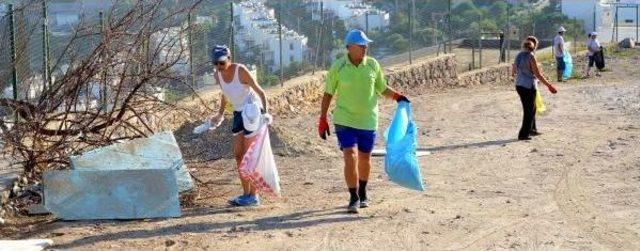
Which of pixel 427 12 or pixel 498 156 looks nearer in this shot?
pixel 498 156

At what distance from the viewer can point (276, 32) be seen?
18547 millimetres

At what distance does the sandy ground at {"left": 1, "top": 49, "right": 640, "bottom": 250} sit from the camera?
7473 mm

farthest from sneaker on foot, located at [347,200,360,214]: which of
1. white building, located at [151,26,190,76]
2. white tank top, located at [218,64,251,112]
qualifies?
white building, located at [151,26,190,76]

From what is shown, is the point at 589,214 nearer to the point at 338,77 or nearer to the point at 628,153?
the point at 338,77

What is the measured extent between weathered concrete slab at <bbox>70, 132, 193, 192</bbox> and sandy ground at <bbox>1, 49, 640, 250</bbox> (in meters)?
0.35

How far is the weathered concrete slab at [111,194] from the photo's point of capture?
819 cm

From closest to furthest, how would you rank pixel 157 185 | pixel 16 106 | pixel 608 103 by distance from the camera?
pixel 157 185 < pixel 16 106 < pixel 608 103

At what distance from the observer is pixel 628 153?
38.1 feet

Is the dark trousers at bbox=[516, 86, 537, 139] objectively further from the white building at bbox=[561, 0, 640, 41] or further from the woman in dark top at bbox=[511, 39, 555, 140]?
the white building at bbox=[561, 0, 640, 41]

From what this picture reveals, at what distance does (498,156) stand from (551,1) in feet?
124

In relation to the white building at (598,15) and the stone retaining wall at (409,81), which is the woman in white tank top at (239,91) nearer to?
the stone retaining wall at (409,81)

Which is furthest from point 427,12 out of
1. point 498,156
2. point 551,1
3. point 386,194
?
point 551,1

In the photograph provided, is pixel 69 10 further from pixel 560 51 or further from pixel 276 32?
pixel 560 51

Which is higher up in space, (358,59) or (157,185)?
(358,59)
